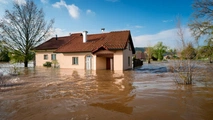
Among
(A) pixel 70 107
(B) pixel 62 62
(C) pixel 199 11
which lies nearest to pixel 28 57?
(B) pixel 62 62

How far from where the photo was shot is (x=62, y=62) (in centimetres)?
2288

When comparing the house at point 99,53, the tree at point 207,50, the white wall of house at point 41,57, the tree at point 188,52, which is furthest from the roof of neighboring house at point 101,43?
the tree at point 188,52

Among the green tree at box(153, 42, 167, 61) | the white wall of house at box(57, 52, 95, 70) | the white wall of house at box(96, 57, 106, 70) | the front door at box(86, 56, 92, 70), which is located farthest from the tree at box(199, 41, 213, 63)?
the green tree at box(153, 42, 167, 61)

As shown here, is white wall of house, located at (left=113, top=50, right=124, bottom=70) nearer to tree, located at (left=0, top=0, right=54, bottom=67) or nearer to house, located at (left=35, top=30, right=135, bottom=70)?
house, located at (left=35, top=30, right=135, bottom=70)

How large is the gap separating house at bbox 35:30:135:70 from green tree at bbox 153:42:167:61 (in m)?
56.3

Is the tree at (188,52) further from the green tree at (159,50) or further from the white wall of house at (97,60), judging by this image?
the green tree at (159,50)

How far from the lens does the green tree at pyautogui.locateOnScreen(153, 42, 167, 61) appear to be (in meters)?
74.0

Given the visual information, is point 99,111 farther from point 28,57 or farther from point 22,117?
point 28,57

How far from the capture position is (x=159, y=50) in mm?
77938

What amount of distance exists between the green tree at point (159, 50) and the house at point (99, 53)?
185 ft

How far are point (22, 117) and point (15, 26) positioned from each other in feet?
82.1

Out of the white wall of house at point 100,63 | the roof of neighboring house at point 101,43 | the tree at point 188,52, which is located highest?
the roof of neighboring house at point 101,43

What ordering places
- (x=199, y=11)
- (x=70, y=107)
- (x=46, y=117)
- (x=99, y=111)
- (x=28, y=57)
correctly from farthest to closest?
(x=28, y=57), (x=199, y=11), (x=70, y=107), (x=99, y=111), (x=46, y=117)

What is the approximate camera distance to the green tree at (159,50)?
73988 mm
